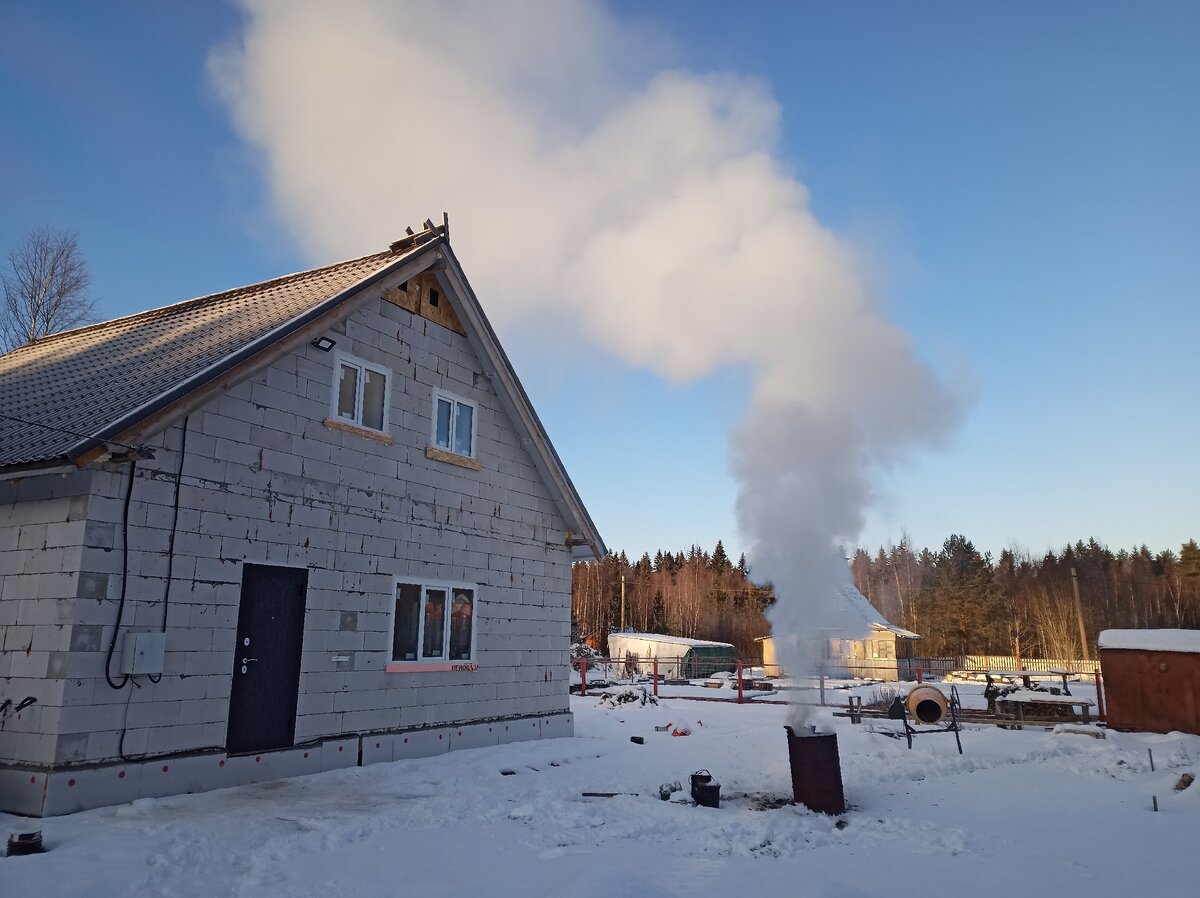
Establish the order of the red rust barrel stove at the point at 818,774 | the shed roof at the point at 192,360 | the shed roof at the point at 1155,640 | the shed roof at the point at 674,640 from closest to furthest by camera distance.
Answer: the shed roof at the point at 192,360, the red rust barrel stove at the point at 818,774, the shed roof at the point at 1155,640, the shed roof at the point at 674,640

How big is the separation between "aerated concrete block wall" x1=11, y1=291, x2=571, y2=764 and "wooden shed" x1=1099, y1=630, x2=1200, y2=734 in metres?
10.9

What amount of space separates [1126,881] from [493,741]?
9.05 meters

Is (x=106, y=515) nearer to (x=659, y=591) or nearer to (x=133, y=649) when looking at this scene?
(x=133, y=649)

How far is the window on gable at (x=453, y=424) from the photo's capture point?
41.6ft

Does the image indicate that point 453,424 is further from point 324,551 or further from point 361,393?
point 324,551

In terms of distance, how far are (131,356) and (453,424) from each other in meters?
4.78

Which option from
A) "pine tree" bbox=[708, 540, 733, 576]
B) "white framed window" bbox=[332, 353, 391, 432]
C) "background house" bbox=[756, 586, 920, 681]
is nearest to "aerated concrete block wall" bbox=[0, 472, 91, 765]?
"white framed window" bbox=[332, 353, 391, 432]

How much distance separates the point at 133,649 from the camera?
8.00m

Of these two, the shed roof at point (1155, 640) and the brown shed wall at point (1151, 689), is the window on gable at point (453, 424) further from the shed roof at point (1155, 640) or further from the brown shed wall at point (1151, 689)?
the brown shed wall at point (1151, 689)

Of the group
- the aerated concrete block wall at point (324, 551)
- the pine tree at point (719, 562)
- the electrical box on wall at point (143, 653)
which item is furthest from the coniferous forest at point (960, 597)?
the electrical box on wall at point (143, 653)

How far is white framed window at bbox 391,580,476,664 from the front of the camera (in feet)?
37.7

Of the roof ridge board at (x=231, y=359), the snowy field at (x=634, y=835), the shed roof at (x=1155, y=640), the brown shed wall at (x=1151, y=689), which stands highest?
the roof ridge board at (x=231, y=359)

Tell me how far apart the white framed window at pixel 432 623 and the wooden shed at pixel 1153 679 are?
12.7 meters

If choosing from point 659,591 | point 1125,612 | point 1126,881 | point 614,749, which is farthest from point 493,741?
point 1125,612
